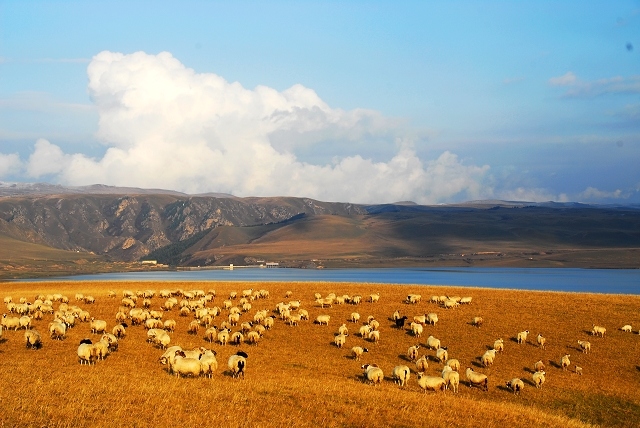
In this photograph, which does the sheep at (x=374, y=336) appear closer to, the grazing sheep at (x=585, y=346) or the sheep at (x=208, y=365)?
the grazing sheep at (x=585, y=346)

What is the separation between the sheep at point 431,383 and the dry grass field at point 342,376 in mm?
357

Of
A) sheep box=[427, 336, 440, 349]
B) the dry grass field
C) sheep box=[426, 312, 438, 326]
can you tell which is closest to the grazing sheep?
the dry grass field

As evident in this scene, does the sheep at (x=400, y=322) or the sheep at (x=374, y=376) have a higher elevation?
the sheep at (x=400, y=322)

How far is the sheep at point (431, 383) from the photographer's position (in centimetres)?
2975

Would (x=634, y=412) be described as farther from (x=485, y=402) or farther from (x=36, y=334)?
(x=36, y=334)

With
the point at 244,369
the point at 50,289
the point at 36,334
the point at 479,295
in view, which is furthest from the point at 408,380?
the point at 50,289

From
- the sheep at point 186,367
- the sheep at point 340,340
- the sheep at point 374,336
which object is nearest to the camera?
the sheep at point 186,367

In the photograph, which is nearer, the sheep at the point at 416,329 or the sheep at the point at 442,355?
the sheep at the point at 442,355

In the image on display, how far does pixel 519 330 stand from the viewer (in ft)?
146

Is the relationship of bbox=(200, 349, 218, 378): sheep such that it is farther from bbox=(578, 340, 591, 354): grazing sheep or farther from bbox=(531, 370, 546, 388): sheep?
bbox=(578, 340, 591, 354): grazing sheep

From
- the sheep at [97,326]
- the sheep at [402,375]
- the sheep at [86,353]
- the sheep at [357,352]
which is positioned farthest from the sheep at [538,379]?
the sheep at [97,326]

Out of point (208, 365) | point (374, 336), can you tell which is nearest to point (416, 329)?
point (374, 336)

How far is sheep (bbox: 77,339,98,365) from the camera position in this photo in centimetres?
3100

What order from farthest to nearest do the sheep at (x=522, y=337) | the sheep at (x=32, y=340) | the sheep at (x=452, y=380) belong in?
the sheep at (x=522, y=337), the sheep at (x=32, y=340), the sheep at (x=452, y=380)
